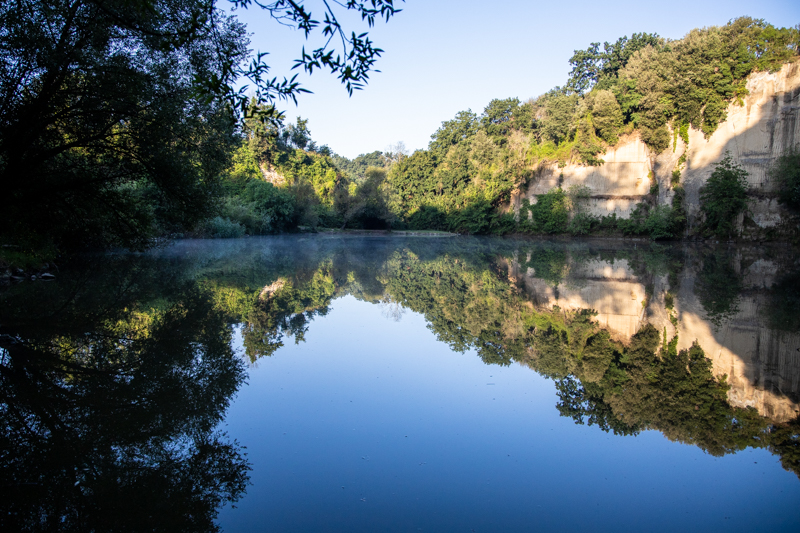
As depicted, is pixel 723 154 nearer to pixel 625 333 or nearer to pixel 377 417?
pixel 625 333

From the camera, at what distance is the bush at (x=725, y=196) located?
116 ft

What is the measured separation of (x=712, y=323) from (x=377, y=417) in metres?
7.52

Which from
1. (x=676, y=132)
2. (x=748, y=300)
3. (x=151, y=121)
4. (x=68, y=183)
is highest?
(x=676, y=132)

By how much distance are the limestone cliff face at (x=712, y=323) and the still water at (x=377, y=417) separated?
0.06m

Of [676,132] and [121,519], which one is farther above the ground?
[676,132]

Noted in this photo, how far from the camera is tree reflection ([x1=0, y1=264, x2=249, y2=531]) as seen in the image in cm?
329

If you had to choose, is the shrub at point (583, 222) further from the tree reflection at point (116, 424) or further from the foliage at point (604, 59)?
the tree reflection at point (116, 424)

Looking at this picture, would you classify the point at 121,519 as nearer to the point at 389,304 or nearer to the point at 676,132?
the point at 389,304

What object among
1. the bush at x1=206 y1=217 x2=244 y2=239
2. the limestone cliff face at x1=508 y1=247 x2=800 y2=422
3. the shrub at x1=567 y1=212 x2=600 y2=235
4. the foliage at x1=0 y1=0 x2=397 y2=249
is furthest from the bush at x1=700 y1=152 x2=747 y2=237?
the bush at x1=206 y1=217 x2=244 y2=239

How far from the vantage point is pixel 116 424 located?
14.8ft

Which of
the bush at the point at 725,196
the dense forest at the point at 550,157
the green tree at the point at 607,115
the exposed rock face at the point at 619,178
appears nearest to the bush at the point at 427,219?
the dense forest at the point at 550,157

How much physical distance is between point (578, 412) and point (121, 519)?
4.26 meters

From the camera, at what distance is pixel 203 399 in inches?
202

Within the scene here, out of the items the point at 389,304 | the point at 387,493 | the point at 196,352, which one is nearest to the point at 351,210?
the point at 389,304
